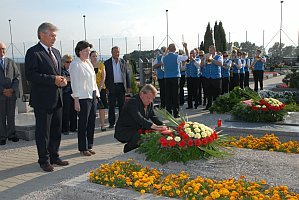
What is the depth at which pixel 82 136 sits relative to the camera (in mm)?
6105

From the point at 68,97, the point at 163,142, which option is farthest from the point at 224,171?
the point at 68,97

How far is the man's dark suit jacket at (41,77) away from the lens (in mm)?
5102

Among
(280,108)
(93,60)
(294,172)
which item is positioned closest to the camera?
(294,172)

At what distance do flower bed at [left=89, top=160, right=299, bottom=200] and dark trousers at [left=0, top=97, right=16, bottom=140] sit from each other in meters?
3.94

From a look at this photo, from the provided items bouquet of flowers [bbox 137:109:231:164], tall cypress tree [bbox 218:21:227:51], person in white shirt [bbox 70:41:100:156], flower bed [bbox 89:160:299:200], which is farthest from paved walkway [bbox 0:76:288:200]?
tall cypress tree [bbox 218:21:227:51]

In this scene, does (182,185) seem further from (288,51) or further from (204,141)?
(288,51)

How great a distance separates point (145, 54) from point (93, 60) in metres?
34.9

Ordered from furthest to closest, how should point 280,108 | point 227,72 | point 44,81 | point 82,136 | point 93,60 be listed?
1. point 227,72
2. point 93,60
3. point 280,108
4. point 82,136
5. point 44,81

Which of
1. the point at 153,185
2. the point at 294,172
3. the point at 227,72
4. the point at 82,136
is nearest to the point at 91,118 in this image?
the point at 82,136

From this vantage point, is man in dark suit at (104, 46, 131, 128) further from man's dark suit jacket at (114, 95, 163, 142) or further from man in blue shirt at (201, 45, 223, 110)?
man in blue shirt at (201, 45, 223, 110)

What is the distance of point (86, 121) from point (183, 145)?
2.27m

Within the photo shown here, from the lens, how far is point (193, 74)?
1191cm

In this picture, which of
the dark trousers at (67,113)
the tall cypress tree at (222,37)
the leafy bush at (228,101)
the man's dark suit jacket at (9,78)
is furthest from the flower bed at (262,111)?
the tall cypress tree at (222,37)

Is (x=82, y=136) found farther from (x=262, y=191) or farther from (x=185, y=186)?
(x=262, y=191)
